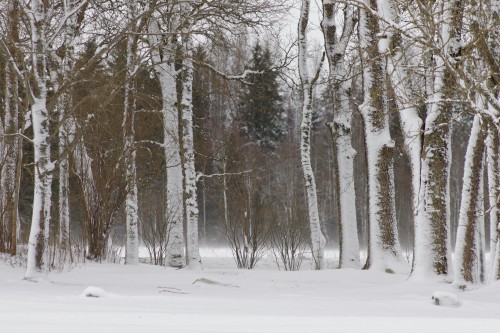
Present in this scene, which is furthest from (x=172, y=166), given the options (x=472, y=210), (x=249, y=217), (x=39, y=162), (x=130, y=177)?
(x=472, y=210)

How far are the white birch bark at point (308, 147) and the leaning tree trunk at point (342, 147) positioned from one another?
5.00 ft

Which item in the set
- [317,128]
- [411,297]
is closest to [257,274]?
[411,297]

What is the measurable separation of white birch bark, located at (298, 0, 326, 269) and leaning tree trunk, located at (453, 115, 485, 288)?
18.3ft

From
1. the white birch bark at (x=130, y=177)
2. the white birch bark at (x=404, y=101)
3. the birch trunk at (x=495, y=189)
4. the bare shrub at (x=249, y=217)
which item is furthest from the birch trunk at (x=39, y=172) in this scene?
the bare shrub at (x=249, y=217)

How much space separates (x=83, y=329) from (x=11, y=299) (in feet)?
6.65

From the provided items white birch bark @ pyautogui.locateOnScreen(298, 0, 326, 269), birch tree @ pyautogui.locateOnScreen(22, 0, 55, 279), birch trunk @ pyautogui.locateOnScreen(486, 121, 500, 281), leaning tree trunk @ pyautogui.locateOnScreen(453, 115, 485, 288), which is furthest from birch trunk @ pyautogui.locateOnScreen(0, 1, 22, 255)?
birch trunk @ pyautogui.locateOnScreen(486, 121, 500, 281)

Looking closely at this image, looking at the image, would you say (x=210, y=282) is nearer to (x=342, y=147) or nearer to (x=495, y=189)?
(x=495, y=189)

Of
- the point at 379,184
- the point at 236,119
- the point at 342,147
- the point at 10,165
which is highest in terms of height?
the point at 236,119

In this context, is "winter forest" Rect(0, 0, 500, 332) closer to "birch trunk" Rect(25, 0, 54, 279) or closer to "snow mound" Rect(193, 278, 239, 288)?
"birch trunk" Rect(25, 0, 54, 279)

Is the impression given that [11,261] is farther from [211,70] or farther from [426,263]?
[426,263]

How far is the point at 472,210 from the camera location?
874 centimetres

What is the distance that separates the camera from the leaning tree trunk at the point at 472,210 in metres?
8.57

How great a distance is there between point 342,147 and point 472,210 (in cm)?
445

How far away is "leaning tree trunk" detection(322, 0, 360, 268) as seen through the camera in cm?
1252
